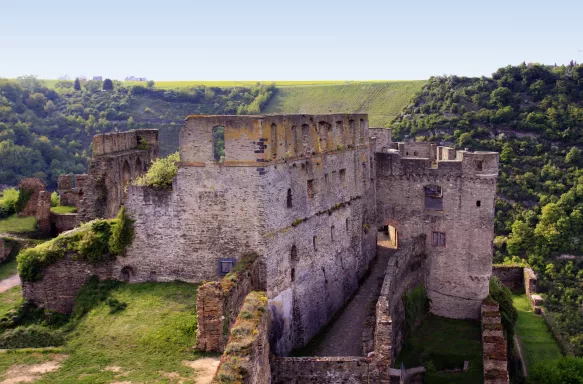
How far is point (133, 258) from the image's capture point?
80.7ft

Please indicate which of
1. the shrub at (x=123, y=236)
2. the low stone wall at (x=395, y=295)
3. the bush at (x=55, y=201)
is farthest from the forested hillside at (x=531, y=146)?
the bush at (x=55, y=201)

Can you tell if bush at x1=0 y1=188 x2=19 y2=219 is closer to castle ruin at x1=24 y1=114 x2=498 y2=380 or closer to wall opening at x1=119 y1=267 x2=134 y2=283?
castle ruin at x1=24 y1=114 x2=498 y2=380

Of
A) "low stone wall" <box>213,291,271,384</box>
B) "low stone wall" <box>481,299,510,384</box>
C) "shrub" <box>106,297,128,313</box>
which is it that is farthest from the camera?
"low stone wall" <box>481,299,510,384</box>

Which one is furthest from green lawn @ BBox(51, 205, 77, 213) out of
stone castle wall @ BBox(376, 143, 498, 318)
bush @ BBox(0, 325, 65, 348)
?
stone castle wall @ BBox(376, 143, 498, 318)

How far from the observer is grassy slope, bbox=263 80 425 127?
9006cm

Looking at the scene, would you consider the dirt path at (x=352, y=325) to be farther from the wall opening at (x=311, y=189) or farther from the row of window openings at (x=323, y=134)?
the row of window openings at (x=323, y=134)

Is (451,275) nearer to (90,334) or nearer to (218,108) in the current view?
(90,334)

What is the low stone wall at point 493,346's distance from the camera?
87.0 feet

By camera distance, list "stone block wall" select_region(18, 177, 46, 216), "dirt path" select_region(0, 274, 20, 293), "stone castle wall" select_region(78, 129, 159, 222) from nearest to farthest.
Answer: "dirt path" select_region(0, 274, 20, 293) → "stone castle wall" select_region(78, 129, 159, 222) → "stone block wall" select_region(18, 177, 46, 216)

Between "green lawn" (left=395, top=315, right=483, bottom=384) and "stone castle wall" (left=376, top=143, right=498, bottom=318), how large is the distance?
42.4 inches

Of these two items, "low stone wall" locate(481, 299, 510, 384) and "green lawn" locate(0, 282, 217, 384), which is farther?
"low stone wall" locate(481, 299, 510, 384)

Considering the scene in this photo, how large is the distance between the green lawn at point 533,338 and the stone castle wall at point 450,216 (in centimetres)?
435

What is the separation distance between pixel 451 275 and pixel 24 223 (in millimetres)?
24331

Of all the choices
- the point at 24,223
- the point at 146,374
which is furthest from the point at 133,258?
the point at 24,223
